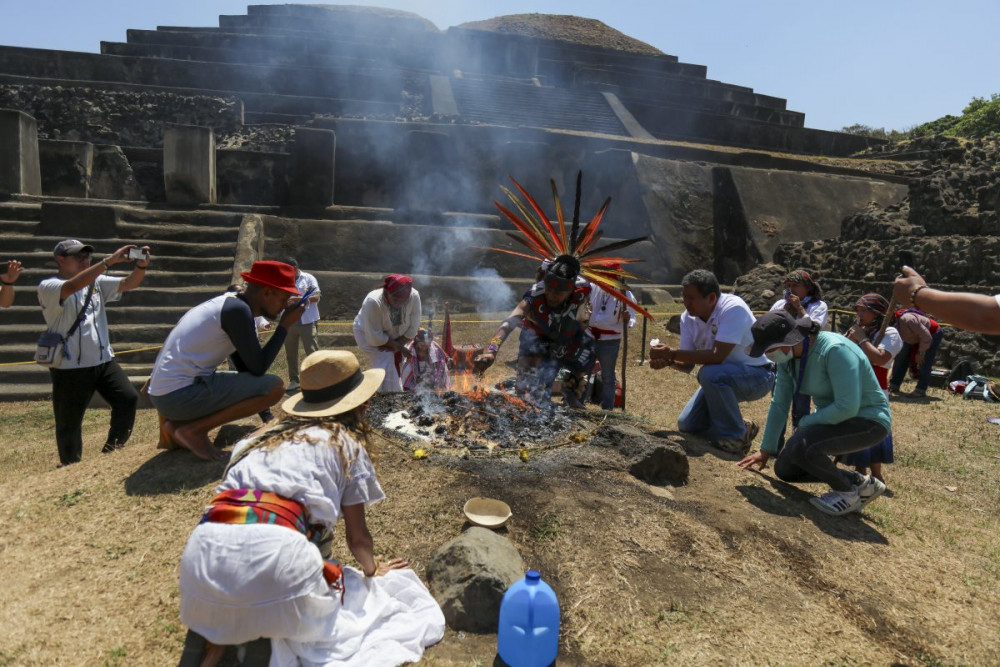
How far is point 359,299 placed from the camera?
37.2 feet

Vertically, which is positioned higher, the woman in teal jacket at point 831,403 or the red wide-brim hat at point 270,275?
the red wide-brim hat at point 270,275

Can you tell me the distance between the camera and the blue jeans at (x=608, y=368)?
6.73 meters

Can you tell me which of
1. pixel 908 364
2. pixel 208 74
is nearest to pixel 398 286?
pixel 908 364

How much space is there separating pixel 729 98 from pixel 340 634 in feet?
106

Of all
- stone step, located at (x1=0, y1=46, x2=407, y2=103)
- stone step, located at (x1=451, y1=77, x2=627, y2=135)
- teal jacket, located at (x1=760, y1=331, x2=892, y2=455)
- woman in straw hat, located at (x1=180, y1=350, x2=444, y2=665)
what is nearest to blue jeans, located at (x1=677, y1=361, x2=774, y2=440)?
teal jacket, located at (x1=760, y1=331, x2=892, y2=455)

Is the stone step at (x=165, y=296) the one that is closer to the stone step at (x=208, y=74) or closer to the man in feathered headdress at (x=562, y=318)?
the man in feathered headdress at (x=562, y=318)

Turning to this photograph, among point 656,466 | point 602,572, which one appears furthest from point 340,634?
point 656,466

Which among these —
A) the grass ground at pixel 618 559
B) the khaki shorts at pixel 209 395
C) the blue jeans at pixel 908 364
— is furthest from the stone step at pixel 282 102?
the grass ground at pixel 618 559

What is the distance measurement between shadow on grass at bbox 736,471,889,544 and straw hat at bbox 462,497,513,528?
6.54ft

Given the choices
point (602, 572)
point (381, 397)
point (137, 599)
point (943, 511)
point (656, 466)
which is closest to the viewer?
point (137, 599)

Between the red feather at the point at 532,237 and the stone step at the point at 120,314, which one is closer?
the red feather at the point at 532,237

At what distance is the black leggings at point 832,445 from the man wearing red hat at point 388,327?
372 centimetres

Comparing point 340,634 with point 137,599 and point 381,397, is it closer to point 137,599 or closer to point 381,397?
point 137,599

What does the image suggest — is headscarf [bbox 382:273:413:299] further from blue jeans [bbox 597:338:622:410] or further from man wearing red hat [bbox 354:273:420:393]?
blue jeans [bbox 597:338:622:410]
